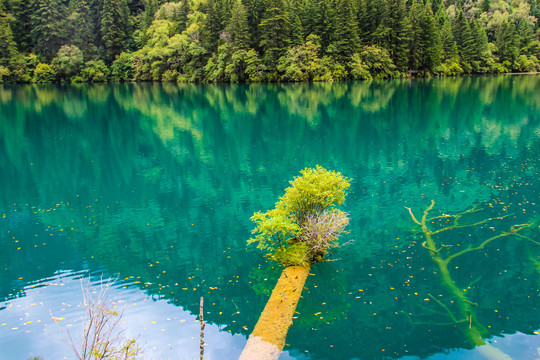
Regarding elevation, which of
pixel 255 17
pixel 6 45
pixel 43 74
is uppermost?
pixel 255 17

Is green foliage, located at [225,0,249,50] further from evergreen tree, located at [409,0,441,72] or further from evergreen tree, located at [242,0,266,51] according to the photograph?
evergreen tree, located at [409,0,441,72]

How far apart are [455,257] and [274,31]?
71.3 m

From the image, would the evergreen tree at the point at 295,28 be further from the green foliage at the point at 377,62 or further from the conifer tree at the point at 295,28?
the green foliage at the point at 377,62

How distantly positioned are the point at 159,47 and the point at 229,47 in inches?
709

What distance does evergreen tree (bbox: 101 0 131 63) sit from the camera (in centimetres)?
9938

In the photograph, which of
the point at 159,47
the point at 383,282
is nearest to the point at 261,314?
the point at 383,282

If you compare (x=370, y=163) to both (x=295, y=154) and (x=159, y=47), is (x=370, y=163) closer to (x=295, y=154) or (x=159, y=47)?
(x=295, y=154)

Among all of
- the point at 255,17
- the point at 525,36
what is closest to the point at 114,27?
the point at 255,17

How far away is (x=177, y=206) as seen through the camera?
1780 cm

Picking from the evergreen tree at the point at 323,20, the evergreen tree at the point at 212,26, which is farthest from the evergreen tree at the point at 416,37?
the evergreen tree at the point at 212,26

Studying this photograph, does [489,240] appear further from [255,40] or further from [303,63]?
[255,40]

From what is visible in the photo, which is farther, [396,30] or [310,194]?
[396,30]

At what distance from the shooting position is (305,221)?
1254 centimetres

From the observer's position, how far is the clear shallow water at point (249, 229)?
940cm
